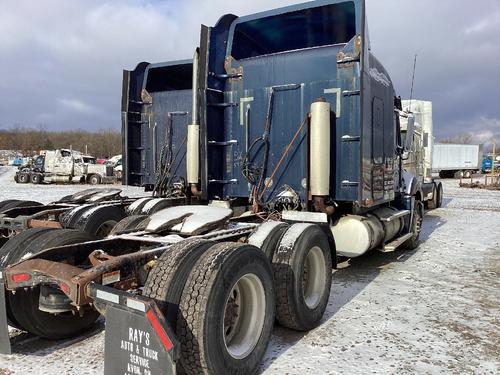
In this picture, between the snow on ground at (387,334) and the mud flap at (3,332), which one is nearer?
the mud flap at (3,332)

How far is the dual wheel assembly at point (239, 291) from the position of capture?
286 cm

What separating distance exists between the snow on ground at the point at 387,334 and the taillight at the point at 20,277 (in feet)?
2.81

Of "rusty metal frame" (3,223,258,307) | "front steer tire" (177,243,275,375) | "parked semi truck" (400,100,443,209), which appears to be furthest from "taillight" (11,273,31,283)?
"parked semi truck" (400,100,443,209)

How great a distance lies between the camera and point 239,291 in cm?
353

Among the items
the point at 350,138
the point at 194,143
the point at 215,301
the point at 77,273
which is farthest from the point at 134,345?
the point at 194,143

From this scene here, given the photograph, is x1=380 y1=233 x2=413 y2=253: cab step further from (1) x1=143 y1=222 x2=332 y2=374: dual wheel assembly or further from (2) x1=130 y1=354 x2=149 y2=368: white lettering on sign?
(2) x1=130 y1=354 x2=149 y2=368: white lettering on sign

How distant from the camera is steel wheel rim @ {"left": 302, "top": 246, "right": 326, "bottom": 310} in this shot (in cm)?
458

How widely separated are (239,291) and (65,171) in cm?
3074

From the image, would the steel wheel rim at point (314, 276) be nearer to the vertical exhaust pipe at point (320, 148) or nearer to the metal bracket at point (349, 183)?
the vertical exhaust pipe at point (320, 148)

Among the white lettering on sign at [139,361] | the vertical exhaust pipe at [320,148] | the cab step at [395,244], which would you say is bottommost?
the cab step at [395,244]

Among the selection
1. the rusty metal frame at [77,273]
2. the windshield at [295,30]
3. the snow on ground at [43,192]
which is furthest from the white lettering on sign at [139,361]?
the snow on ground at [43,192]

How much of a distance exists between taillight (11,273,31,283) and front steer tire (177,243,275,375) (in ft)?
3.73

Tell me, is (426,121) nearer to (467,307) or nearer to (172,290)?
(467,307)

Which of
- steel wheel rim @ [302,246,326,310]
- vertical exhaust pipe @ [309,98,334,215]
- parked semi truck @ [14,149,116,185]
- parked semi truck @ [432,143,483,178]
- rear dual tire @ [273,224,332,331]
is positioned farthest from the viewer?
parked semi truck @ [432,143,483,178]
